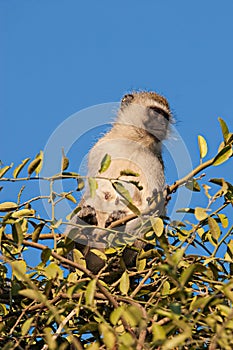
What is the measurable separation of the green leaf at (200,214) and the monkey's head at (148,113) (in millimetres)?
2073

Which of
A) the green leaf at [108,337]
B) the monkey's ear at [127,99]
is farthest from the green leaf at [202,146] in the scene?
the monkey's ear at [127,99]

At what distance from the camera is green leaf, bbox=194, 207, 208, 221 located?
2215 millimetres

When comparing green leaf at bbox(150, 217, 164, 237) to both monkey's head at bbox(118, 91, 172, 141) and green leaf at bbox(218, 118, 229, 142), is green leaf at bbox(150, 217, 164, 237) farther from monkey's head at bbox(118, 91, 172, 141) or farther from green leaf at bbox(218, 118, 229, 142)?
monkey's head at bbox(118, 91, 172, 141)

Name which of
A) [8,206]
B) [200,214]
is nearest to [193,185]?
[200,214]

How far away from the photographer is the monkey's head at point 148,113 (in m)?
4.38

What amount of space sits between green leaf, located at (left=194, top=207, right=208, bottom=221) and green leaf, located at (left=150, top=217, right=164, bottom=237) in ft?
→ 0.40

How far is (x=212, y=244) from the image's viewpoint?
2.38 m

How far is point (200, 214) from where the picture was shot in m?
2.22

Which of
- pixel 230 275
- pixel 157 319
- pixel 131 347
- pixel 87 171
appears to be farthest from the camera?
pixel 87 171

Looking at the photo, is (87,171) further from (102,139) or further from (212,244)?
(212,244)

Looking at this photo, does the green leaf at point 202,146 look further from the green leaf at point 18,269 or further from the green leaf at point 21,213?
the green leaf at point 18,269

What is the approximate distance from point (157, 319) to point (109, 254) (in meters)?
0.55

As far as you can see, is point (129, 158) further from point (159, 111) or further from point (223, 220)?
point (223, 220)

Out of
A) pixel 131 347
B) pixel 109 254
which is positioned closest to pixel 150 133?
pixel 109 254
